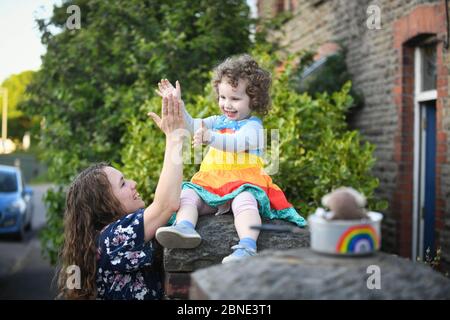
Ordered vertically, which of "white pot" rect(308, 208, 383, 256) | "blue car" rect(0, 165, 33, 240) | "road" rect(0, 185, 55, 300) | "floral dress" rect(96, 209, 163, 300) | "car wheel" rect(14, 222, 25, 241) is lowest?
"road" rect(0, 185, 55, 300)

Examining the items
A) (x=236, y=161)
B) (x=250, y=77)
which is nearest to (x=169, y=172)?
(x=236, y=161)

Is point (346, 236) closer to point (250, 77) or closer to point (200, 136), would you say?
point (200, 136)

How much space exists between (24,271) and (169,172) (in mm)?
9588

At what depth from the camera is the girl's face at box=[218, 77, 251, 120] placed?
11.7 ft

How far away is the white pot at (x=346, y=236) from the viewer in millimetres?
1938

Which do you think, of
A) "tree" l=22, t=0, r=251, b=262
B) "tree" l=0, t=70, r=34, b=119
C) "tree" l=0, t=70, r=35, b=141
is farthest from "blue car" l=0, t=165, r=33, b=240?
"tree" l=0, t=70, r=34, b=119

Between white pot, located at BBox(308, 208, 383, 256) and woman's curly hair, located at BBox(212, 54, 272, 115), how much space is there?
5.59 ft

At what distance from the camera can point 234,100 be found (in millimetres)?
3562

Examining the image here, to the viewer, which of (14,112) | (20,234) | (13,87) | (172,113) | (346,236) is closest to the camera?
(346,236)

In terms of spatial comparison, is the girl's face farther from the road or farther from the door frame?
the road

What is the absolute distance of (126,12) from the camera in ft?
30.0

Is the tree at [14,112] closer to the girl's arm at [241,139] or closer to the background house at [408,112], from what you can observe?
the background house at [408,112]

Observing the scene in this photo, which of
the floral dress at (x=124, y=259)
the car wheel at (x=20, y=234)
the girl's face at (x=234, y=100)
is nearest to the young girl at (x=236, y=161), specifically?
the girl's face at (x=234, y=100)
